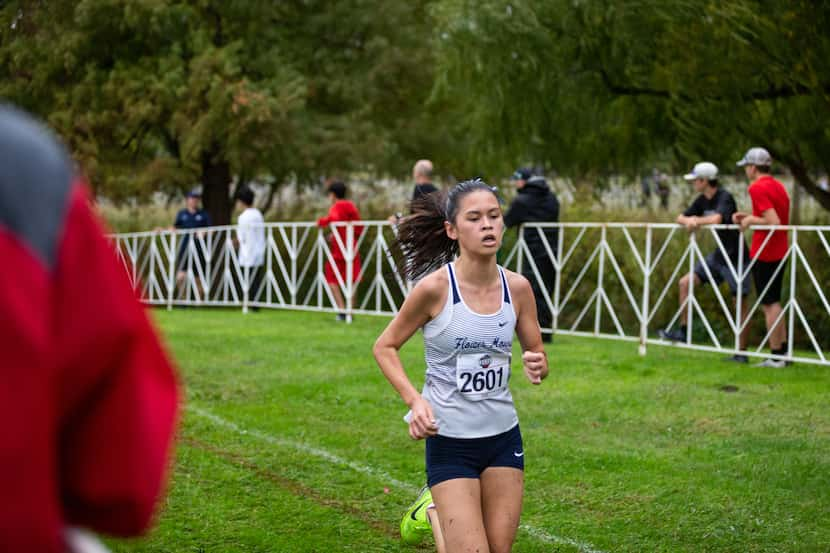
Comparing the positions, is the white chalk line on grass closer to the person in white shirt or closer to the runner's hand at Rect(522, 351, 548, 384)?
the runner's hand at Rect(522, 351, 548, 384)

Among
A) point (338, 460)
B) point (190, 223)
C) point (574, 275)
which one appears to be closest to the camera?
point (338, 460)

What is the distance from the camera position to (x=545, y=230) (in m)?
14.2

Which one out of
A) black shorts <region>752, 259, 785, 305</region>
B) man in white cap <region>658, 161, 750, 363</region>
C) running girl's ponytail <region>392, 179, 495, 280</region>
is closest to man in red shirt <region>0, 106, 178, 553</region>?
running girl's ponytail <region>392, 179, 495, 280</region>

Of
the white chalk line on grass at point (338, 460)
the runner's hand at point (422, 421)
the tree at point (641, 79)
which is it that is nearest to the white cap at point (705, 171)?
the tree at point (641, 79)

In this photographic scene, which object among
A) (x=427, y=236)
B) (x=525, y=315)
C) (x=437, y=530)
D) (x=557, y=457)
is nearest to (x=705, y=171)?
(x=557, y=457)

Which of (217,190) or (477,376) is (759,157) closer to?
(477,376)

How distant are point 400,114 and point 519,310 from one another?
2440 cm

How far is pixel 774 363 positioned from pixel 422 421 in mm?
7811

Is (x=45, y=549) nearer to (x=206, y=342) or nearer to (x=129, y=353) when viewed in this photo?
(x=129, y=353)

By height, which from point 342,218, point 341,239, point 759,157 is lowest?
point 341,239

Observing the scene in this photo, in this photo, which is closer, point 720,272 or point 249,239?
point 720,272

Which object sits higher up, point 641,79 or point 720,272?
point 641,79

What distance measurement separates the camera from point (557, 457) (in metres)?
8.04

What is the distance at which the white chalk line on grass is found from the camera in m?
6.13
